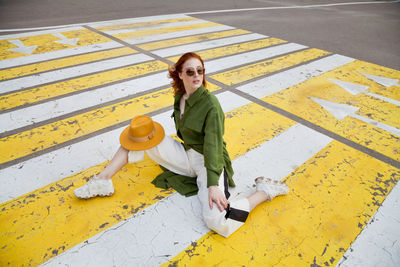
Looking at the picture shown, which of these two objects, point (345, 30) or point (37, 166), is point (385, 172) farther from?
point (345, 30)

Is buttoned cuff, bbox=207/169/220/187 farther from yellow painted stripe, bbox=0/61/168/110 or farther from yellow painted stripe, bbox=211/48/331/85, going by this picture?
yellow painted stripe, bbox=0/61/168/110

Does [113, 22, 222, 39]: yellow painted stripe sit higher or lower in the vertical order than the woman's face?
lower

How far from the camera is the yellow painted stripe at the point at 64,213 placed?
1.85 metres

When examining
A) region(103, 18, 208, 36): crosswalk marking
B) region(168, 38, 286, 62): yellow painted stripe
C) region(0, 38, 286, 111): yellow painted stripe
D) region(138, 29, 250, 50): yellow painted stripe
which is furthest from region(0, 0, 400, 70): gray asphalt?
region(0, 38, 286, 111): yellow painted stripe

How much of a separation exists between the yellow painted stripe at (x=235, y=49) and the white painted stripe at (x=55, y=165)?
2.89 metres

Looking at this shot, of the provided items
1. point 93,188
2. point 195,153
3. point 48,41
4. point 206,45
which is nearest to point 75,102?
point 93,188

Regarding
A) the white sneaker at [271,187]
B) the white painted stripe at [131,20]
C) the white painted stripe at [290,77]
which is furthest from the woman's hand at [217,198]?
the white painted stripe at [131,20]

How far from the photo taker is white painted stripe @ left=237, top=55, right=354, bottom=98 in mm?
4215

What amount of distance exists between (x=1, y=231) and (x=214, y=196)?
173cm

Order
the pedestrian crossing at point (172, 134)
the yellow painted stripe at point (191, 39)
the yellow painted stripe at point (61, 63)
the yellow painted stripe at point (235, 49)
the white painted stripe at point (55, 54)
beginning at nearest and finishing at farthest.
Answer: the pedestrian crossing at point (172, 134)
the yellow painted stripe at point (61, 63)
the white painted stripe at point (55, 54)
the yellow painted stripe at point (235, 49)
the yellow painted stripe at point (191, 39)

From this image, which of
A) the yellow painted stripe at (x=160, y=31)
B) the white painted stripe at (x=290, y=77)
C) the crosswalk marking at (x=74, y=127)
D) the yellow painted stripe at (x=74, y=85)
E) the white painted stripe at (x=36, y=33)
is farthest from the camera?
the yellow painted stripe at (x=160, y=31)

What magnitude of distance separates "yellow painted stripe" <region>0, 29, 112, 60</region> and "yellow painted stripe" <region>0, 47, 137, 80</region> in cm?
72

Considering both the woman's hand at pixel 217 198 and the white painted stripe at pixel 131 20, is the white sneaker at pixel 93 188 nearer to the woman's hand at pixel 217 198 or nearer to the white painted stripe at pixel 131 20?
the woman's hand at pixel 217 198

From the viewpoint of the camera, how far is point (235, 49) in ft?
19.5
